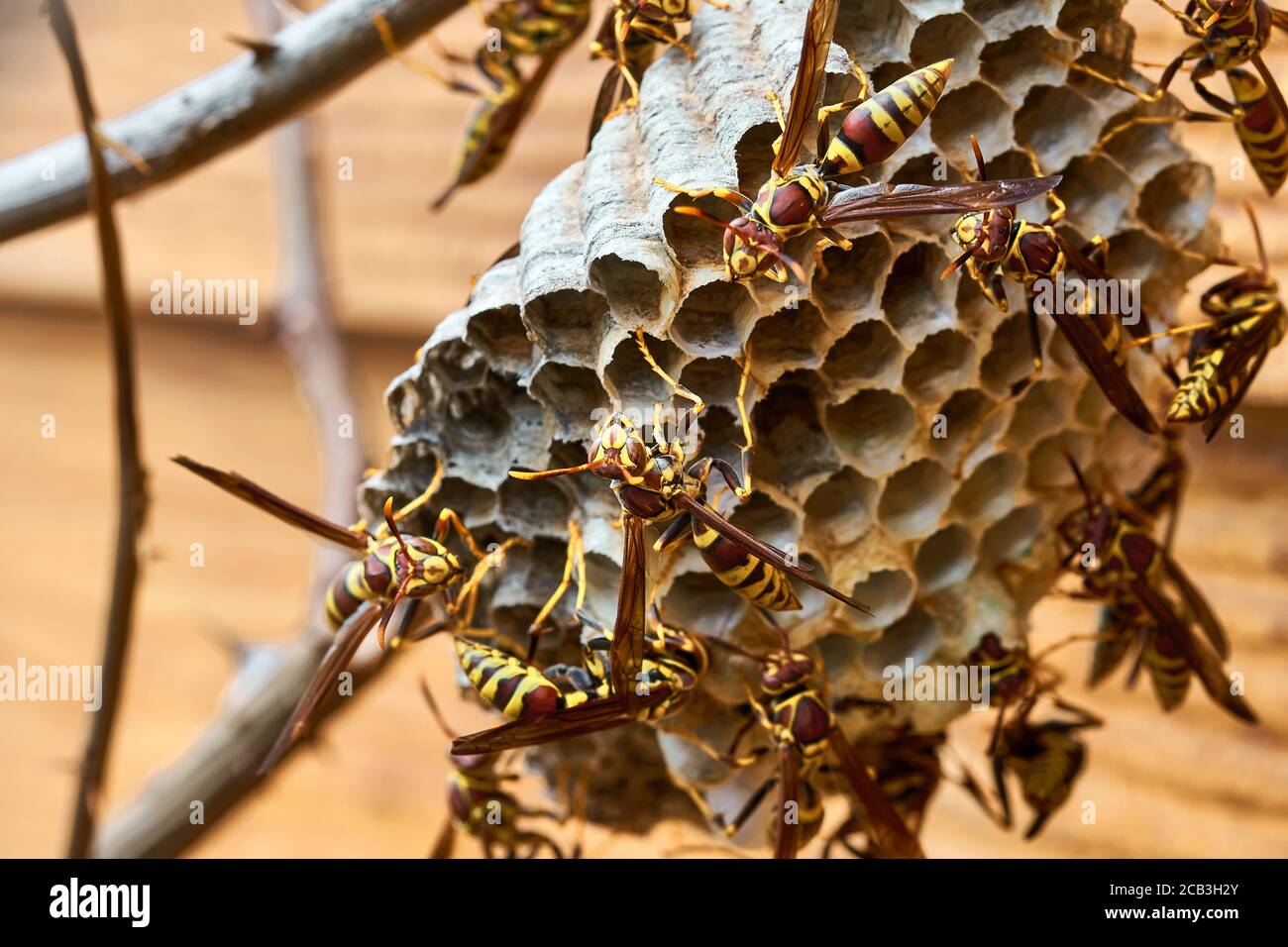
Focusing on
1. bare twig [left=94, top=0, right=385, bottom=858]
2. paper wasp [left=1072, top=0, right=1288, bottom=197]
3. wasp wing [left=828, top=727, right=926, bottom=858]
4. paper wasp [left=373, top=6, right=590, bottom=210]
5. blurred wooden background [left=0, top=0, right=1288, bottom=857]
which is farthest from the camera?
blurred wooden background [left=0, top=0, right=1288, bottom=857]

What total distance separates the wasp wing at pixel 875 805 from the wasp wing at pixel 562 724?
0.57ft

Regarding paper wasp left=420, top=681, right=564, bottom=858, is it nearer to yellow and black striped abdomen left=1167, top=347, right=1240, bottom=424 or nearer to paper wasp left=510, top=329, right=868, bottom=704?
paper wasp left=510, top=329, right=868, bottom=704

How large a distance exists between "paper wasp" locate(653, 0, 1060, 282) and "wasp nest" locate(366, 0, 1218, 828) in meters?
0.03

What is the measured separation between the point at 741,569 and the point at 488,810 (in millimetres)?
510

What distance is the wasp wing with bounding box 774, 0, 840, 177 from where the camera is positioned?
75 centimetres

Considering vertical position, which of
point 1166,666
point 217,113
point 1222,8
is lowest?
point 1166,666

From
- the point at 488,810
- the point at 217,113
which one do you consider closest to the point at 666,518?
the point at 488,810

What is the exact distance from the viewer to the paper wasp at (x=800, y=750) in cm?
93

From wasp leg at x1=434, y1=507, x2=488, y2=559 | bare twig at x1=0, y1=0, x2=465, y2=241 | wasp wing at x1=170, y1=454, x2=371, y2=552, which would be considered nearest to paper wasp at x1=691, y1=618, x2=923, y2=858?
wasp leg at x1=434, y1=507, x2=488, y2=559

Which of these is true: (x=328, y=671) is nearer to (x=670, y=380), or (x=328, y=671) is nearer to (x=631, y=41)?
(x=670, y=380)

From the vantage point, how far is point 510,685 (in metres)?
0.89

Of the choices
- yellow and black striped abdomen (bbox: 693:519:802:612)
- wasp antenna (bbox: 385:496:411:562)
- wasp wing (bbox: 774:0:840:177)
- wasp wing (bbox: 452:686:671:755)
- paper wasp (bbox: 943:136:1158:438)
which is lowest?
wasp wing (bbox: 452:686:671:755)

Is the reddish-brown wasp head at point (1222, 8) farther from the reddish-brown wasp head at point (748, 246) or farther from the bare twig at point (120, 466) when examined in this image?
the bare twig at point (120, 466)
